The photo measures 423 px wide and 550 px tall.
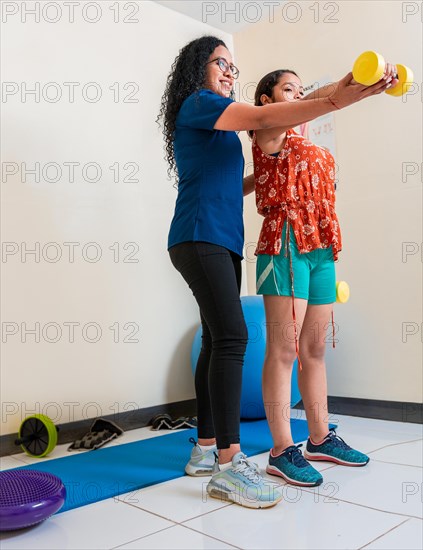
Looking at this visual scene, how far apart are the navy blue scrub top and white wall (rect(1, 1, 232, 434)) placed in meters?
0.92

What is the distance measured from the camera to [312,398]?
1922 millimetres

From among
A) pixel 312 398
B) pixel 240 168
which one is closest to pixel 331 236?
pixel 240 168

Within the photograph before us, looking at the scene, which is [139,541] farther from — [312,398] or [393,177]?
[393,177]

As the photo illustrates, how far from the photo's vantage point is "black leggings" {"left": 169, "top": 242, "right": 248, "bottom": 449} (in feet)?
5.34

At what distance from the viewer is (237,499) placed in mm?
1542

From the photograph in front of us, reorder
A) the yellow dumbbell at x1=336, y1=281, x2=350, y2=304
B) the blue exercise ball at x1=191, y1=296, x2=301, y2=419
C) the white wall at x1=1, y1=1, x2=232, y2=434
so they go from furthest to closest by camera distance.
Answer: the blue exercise ball at x1=191, y1=296, x2=301, y2=419 → the white wall at x1=1, y1=1, x2=232, y2=434 → the yellow dumbbell at x1=336, y1=281, x2=350, y2=304

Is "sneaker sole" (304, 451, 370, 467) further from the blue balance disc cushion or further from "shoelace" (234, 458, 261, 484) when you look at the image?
the blue balance disc cushion

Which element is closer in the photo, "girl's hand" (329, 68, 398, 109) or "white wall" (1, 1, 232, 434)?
"girl's hand" (329, 68, 398, 109)

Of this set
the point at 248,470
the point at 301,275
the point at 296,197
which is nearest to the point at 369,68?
the point at 296,197

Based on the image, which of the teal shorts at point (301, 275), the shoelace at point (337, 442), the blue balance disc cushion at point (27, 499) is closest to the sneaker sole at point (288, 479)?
the shoelace at point (337, 442)

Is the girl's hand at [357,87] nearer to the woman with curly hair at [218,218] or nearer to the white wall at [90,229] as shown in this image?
the woman with curly hair at [218,218]

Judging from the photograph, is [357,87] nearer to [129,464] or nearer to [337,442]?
[337,442]

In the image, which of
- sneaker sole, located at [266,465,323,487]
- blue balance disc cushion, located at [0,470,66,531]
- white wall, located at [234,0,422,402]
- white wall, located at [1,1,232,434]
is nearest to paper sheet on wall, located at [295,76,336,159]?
white wall, located at [234,0,422,402]

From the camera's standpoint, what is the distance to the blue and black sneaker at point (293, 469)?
1666 millimetres
